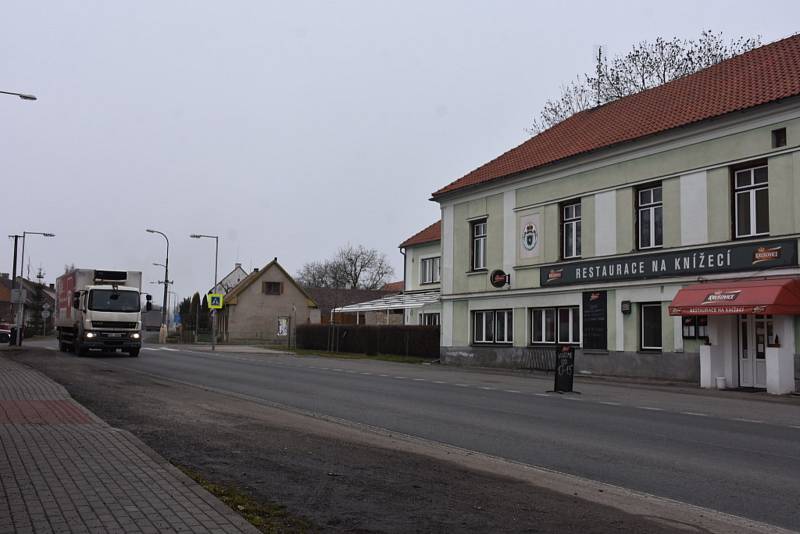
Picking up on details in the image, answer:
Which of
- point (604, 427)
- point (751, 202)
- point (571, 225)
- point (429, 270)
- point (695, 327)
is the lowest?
point (604, 427)

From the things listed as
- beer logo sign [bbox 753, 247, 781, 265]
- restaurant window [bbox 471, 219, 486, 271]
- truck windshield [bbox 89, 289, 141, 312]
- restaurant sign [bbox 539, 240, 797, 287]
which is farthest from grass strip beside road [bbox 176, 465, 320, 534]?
restaurant window [bbox 471, 219, 486, 271]

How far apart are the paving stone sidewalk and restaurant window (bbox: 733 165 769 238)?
19.0 metres

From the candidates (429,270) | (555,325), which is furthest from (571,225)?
(429,270)

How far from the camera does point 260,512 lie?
20.3ft

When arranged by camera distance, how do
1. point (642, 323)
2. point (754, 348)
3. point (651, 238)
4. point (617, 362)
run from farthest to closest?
point (617, 362)
point (651, 238)
point (642, 323)
point (754, 348)

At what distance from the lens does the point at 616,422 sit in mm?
13555

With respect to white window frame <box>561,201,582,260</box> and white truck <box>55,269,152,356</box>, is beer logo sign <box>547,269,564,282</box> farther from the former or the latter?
white truck <box>55,269,152,356</box>

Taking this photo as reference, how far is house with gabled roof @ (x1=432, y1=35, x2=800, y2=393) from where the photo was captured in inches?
866

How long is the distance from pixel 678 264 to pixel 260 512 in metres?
21.1

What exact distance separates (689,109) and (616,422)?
51.9 feet

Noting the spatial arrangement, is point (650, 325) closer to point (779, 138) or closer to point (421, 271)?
point (779, 138)

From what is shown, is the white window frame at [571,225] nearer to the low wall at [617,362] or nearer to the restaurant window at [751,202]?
the low wall at [617,362]

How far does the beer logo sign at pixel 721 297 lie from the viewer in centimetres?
2158

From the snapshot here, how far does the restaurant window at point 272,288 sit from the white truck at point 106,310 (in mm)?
40831
